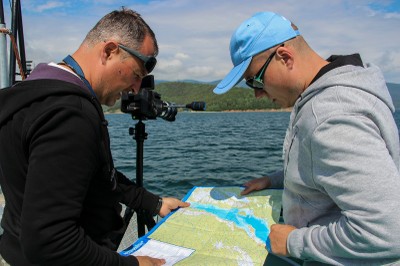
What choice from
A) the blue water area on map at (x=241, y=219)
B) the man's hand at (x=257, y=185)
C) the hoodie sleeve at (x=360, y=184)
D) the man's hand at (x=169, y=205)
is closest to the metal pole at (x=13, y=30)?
the man's hand at (x=169, y=205)

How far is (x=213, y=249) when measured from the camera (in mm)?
2484

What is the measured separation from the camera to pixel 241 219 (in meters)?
2.96

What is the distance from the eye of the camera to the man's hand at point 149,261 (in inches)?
80.6

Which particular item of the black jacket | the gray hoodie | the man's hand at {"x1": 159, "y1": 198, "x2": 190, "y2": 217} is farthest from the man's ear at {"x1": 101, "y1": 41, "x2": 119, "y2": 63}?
the man's hand at {"x1": 159, "y1": 198, "x2": 190, "y2": 217}

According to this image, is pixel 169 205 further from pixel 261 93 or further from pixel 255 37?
pixel 255 37

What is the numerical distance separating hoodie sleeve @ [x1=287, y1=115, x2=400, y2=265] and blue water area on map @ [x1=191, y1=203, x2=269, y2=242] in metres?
1.11

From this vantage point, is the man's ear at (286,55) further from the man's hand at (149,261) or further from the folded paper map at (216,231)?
the man's hand at (149,261)

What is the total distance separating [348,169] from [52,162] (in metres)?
1.33

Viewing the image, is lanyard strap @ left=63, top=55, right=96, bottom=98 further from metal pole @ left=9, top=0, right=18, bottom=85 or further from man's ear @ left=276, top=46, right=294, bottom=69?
metal pole @ left=9, top=0, right=18, bottom=85

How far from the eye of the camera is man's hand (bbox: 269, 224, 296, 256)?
6.41 feet

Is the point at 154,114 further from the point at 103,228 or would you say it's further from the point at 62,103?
the point at 62,103

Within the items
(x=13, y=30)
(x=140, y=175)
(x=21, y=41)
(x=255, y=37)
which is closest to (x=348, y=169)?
(x=255, y=37)

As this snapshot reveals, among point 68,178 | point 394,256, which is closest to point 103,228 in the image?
point 68,178

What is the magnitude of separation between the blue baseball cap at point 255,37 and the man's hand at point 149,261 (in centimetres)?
128
